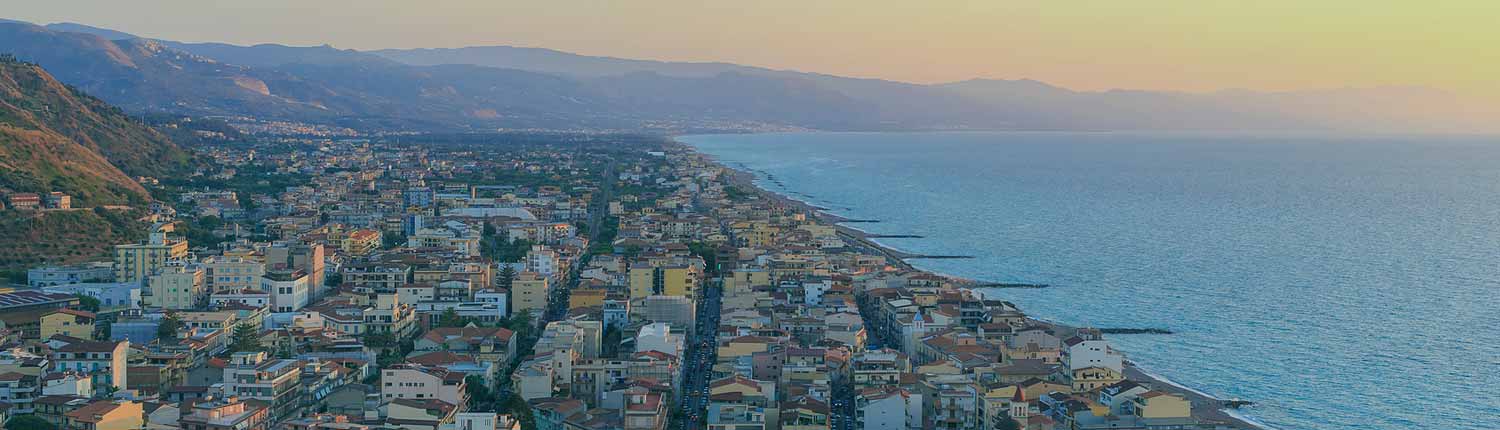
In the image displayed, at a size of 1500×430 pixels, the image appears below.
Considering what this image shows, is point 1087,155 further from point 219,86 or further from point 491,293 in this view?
point 491,293

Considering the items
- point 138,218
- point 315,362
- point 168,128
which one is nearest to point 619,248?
point 138,218

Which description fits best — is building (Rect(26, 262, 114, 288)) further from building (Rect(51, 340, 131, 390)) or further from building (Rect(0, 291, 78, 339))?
building (Rect(51, 340, 131, 390))

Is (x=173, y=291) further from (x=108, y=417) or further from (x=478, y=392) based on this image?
(x=108, y=417)

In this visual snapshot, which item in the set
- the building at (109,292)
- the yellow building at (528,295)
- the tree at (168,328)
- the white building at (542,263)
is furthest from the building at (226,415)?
the white building at (542,263)

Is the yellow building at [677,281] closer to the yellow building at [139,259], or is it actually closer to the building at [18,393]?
the yellow building at [139,259]

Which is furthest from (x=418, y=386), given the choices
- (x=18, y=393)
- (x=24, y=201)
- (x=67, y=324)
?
(x=24, y=201)

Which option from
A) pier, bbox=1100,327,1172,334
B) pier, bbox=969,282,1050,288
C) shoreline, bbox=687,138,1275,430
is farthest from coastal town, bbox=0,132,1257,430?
pier, bbox=1100,327,1172,334
